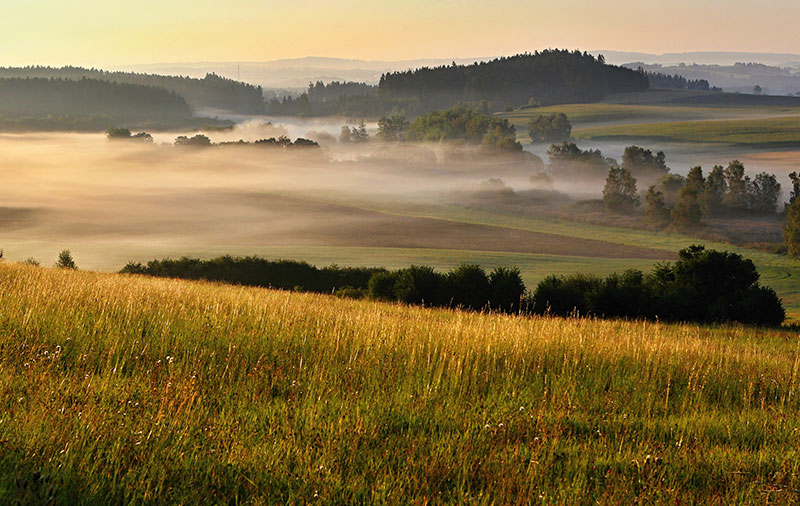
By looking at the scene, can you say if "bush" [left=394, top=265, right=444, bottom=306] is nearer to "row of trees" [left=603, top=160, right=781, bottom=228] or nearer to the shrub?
the shrub

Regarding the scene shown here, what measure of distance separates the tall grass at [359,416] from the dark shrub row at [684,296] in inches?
919

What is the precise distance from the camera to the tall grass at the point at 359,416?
695 cm

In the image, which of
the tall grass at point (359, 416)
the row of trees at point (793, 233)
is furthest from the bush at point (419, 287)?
the row of trees at point (793, 233)

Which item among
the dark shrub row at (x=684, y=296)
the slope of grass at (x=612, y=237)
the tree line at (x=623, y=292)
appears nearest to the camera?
the dark shrub row at (x=684, y=296)

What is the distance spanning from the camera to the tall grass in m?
6.95

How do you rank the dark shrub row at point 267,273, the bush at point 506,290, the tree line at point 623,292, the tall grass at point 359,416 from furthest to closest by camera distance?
the dark shrub row at point 267,273, the bush at point 506,290, the tree line at point 623,292, the tall grass at point 359,416

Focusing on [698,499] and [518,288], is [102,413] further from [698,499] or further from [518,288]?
[518,288]

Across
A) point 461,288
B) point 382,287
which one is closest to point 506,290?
point 461,288

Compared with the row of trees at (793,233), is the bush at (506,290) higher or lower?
higher

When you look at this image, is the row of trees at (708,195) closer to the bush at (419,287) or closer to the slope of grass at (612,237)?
the slope of grass at (612,237)

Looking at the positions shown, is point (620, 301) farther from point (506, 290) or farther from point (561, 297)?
point (506, 290)

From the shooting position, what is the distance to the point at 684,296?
3950 cm

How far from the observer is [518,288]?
39.1 meters

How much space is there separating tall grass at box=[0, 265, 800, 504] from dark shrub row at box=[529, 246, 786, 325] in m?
23.3
